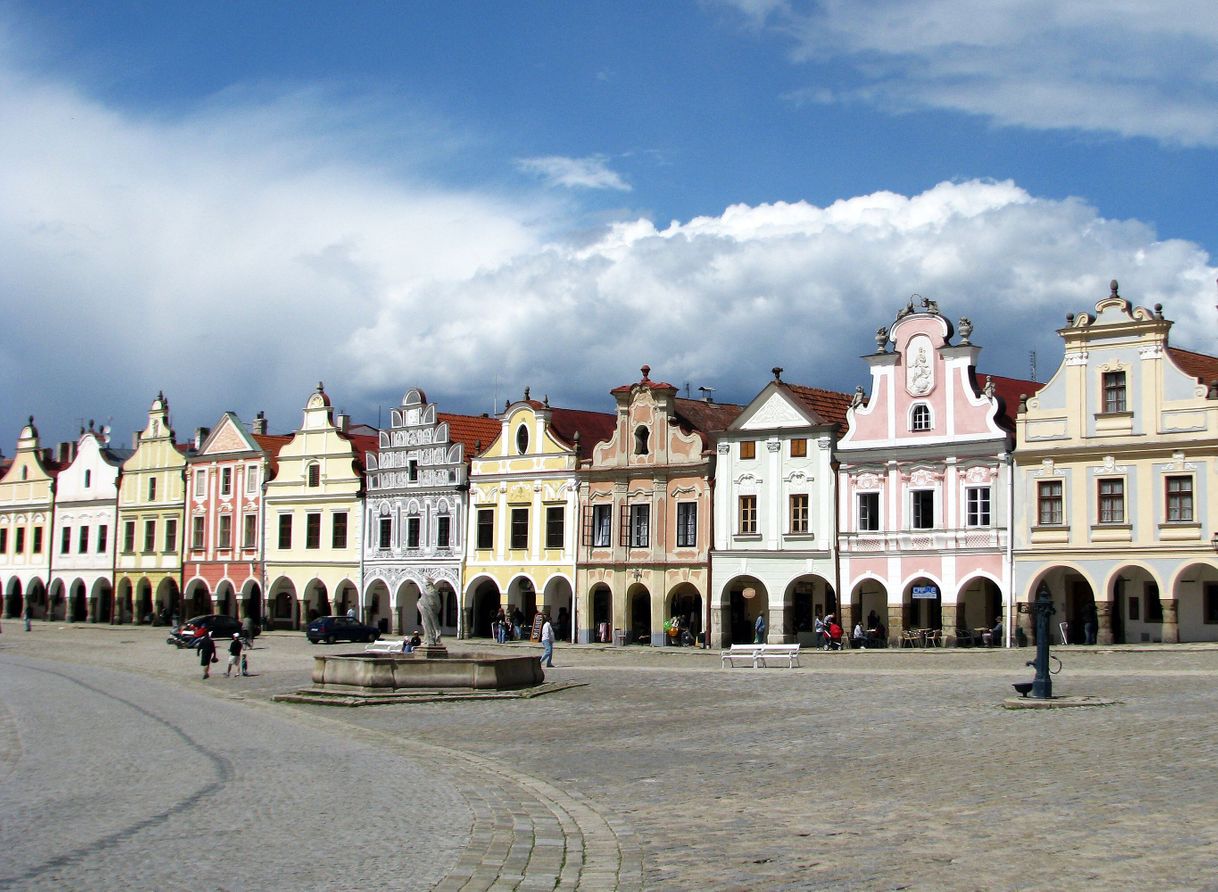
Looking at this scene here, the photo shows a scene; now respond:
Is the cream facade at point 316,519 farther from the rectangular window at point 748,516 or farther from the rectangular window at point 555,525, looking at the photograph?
the rectangular window at point 748,516

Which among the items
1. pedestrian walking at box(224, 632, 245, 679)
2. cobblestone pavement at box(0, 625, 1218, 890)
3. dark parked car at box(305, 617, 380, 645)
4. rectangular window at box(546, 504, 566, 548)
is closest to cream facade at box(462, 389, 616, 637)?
rectangular window at box(546, 504, 566, 548)

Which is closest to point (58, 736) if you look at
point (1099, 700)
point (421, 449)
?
point (1099, 700)

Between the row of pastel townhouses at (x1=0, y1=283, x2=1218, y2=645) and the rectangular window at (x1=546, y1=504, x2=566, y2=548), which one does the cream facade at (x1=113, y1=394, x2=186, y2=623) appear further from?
the rectangular window at (x1=546, y1=504, x2=566, y2=548)

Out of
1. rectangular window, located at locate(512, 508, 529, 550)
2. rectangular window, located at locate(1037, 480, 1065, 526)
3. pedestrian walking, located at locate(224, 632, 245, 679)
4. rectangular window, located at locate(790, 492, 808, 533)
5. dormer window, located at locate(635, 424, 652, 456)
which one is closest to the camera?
pedestrian walking, located at locate(224, 632, 245, 679)

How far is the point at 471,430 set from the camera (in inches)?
2795

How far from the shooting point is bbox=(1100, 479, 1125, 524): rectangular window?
152ft

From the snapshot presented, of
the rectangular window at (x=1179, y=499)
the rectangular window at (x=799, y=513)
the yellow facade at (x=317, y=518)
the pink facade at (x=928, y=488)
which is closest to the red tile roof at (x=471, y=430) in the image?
the yellow facade at (x=317, y=518)

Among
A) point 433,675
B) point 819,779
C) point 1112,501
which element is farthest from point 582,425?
point 819,779

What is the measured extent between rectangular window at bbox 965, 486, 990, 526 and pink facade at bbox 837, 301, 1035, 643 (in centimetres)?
3

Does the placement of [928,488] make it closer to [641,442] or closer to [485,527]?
[641,442]

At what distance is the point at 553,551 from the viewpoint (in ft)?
203

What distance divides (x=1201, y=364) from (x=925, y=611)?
1260 cm

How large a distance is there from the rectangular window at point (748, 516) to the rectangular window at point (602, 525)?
645cm

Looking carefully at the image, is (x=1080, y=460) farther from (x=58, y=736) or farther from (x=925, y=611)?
(x=58, y=736)
